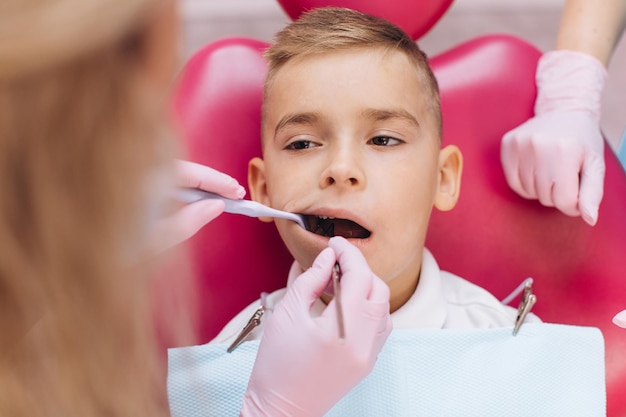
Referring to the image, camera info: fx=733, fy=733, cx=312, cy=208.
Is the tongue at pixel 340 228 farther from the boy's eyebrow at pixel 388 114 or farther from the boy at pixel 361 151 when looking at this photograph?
the boy's eyebrow at pixel 388 114

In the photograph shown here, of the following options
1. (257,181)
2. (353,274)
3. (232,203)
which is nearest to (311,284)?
(353,274)

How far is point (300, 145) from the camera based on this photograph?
1242 millimetres

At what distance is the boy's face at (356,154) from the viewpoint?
117 centimetres

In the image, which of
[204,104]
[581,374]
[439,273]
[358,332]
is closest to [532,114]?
[439,273]

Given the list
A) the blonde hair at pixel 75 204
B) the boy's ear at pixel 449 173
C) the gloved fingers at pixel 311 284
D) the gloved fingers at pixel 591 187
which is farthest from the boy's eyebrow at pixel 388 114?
the blonde hair at pixel 75 204

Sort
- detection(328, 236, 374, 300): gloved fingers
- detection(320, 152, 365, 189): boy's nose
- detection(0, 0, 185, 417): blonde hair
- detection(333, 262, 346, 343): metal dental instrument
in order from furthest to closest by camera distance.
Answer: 1. detection(320, 152, 365, 189): boy's nose
2. detection(328, 236, 374, 300): gloved fingers
3. detection(333, 262, 346, 343): metal dental instrument
4. detection(0, 0, 185, 417): blonde hair

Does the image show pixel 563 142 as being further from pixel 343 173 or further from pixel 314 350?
pixel 314 350

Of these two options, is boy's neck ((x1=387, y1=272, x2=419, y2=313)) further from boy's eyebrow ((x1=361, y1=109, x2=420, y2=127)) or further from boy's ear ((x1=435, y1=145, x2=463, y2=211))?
boy's eyebrow ((x1=361, y1=109, x2=420, y2=127))

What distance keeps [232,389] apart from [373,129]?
48 centimetres

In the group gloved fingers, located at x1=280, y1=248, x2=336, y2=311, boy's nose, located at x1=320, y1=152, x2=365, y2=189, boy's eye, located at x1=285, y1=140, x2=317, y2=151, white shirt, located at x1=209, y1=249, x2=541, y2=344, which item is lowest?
white shirt, located at x1=209, y1=249, x2=541, y2=344

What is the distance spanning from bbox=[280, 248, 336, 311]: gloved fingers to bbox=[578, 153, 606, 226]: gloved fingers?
578 millimetres

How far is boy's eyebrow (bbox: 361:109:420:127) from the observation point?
1.20m

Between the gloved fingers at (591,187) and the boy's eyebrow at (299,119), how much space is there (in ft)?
1.78

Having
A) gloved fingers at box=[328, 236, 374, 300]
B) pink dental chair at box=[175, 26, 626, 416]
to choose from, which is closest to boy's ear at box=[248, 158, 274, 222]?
pink dental chair at box=[175, 26, 626, 416]
